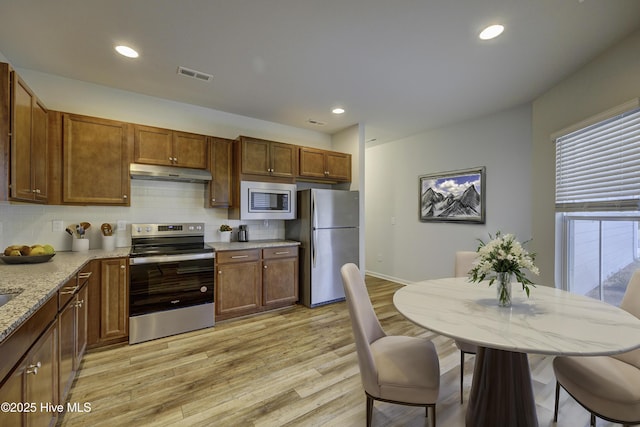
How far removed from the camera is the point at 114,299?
2576mm

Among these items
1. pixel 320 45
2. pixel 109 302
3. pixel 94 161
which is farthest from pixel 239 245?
pixel 320 45

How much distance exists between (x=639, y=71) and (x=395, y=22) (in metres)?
1.79

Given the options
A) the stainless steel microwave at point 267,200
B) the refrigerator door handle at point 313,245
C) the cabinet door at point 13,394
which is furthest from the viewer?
the refrigerator door handle at point 313,245

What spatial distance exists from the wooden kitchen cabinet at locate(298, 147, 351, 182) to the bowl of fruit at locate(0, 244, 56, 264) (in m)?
2.72

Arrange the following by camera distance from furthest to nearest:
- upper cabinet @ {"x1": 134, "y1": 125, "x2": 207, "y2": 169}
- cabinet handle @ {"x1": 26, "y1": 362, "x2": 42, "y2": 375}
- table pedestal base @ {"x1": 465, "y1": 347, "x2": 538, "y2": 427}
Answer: upper cabinet @ {"x1": 134, "y1": 125, "x2": 207, "y2": 169} < table pedestal base @ {"x1": 465, "y1": 347, "x2": 538, "y2": 427} < cabinet handle @ {"x1": 26, "y1": 362, "x2": 42, "y2": 375}

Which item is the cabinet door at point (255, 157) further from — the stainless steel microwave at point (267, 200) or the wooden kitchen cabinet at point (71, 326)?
the wooden kitchen cabinet at point (71, 326)

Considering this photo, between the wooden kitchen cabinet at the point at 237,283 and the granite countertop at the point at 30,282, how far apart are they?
3.60 feet

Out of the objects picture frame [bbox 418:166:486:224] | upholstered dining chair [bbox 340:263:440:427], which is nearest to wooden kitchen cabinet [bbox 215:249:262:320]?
upholstered dining chair [bbox 340:263:440:427]

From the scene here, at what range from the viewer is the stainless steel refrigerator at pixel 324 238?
371cm

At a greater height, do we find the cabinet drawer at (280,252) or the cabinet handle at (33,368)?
the cabinet drawer at (280,252)

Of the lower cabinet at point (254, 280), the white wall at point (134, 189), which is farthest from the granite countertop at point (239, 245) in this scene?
the white wall at point (134, 189)

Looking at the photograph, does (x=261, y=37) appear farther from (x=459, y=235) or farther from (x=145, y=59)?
(x=459, y=235)

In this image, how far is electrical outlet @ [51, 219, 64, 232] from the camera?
109 inches

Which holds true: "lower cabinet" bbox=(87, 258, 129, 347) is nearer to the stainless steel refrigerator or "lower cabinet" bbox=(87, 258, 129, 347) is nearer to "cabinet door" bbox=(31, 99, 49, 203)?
"cabinet door" bbox=(31, 99, 49, 203)
